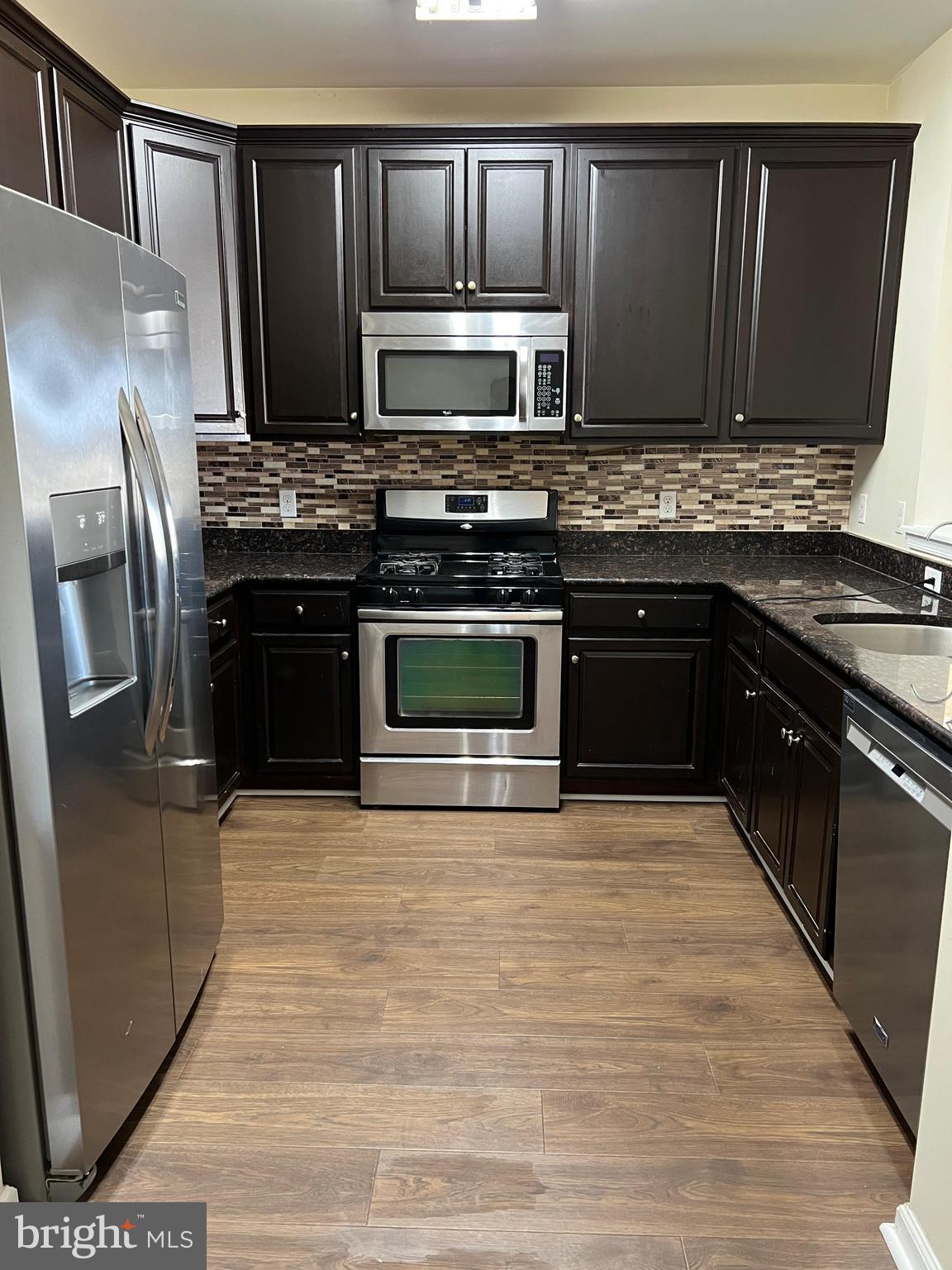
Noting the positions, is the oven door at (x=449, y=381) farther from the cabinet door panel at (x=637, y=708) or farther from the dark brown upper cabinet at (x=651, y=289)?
the cabinet door panel at (x=637, y=708)

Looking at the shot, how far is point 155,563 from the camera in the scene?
1790 mm

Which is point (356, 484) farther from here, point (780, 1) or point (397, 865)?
point (780, 1)

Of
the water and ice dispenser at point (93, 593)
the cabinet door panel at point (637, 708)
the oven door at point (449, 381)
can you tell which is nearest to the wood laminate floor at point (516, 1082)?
the cabinet door panel at point (637, 708)

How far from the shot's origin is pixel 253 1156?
6.01ft

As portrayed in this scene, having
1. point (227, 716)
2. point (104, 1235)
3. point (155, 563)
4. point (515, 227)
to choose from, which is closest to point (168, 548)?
point (155, 563)

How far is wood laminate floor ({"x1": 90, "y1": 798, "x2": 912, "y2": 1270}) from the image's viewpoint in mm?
1668

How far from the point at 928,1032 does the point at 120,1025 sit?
4.96 feet

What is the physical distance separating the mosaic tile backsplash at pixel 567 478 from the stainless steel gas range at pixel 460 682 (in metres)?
0.43

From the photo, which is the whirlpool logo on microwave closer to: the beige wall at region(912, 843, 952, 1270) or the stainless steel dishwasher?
the beige wall at region(912, 843, 952, 1270)

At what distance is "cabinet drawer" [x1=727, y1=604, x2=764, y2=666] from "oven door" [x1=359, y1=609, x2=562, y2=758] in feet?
2.04

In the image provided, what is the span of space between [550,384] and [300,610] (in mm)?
1252

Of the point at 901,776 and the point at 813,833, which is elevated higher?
the point at 901,776

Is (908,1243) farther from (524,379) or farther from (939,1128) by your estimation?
(524,379)

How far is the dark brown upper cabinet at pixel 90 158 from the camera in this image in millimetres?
2496
